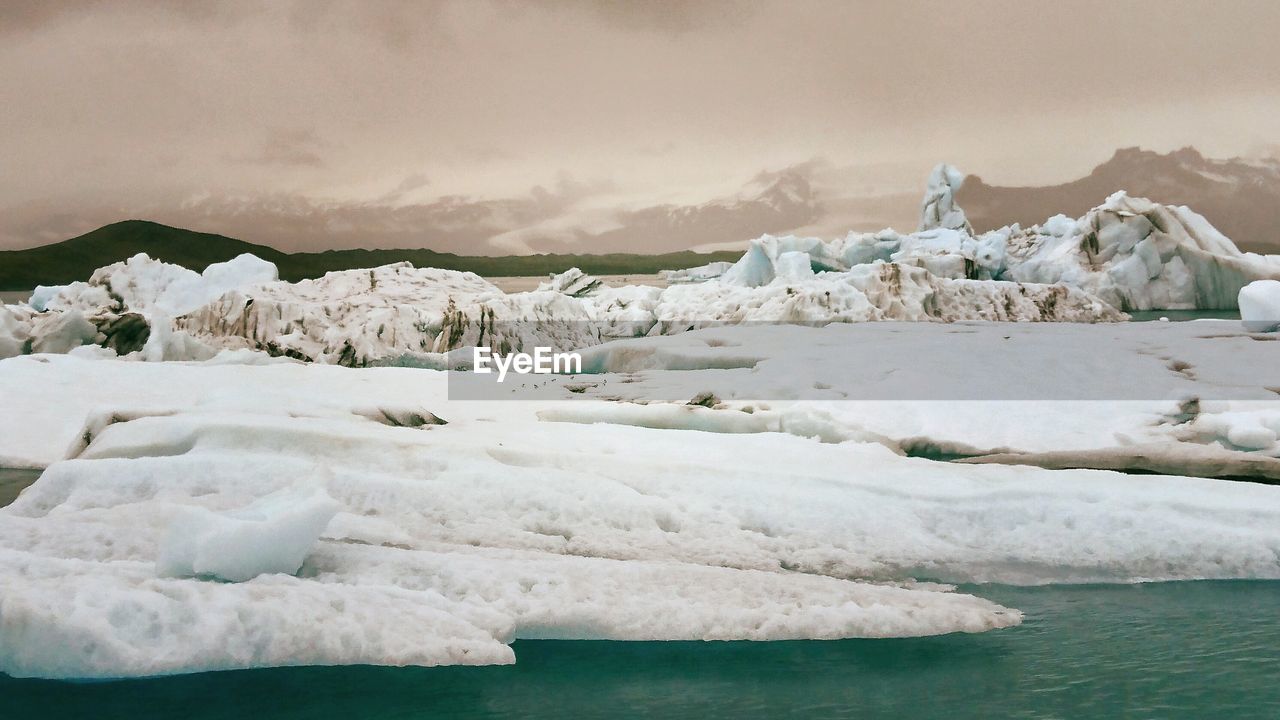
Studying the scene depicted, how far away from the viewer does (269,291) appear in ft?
71.2

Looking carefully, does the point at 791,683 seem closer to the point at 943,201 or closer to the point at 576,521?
the point at 576,521

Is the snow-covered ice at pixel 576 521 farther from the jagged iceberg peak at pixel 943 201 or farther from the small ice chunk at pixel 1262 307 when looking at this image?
the jagged iceberg peak at pixel 943 201

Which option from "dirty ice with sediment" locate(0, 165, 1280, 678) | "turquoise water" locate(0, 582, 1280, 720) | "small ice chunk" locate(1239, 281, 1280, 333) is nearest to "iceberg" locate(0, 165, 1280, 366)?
"small ice chunk" locate(1239, 281, 1280, 333)

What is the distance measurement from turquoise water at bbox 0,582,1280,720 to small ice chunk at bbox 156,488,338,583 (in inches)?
21.3

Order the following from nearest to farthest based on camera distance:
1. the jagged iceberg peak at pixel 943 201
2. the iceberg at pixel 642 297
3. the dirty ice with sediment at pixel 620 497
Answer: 1. the dirty ice with sediment at pixel 620 497
2. the iceberg at pixel 642 297
3. the jagged iceberg peak at pixel 943 201

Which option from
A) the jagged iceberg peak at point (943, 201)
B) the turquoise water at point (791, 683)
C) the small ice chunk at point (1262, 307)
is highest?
the jagged iceberg peak at point (943, 201)

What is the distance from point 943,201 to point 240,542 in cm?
5102

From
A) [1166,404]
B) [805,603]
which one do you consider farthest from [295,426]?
[1166,404]

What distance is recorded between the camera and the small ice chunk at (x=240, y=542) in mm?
4445

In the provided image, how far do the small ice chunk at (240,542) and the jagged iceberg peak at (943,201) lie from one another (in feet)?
163

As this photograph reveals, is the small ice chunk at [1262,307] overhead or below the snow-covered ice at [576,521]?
overhead

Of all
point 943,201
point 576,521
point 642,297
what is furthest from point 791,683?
point 943,201

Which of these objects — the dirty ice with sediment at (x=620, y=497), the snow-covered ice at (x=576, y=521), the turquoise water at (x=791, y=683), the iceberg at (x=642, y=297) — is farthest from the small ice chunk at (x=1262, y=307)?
the turquoise water at (x=791, y=683)

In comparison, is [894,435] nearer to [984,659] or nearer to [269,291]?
[984,659]
